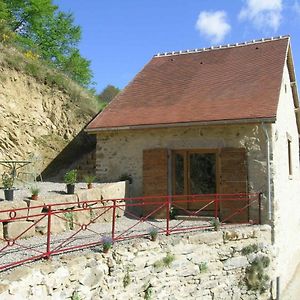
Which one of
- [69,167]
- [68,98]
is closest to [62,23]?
[68,98]

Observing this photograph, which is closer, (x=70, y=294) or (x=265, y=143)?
(x=70, y=294)

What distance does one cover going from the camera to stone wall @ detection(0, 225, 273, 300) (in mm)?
5195

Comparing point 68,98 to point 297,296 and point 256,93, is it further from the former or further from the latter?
point 297,296

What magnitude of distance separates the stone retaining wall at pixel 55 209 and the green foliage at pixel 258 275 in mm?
3754

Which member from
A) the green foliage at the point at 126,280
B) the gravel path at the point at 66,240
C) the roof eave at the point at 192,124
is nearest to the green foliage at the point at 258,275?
the gravel path at the point at 66,240

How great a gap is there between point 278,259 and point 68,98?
9829 mm

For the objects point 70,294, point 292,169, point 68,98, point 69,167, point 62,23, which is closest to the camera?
point 70,294

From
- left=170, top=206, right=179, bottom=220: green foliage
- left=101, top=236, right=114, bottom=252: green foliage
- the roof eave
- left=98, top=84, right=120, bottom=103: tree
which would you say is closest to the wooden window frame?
left=170, top=206, right=179, bottom=220: green foliage

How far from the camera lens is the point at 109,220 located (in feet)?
33.0

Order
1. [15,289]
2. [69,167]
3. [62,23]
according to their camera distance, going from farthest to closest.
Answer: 1. [62,23]
2. [69,167]
3. [15,289]

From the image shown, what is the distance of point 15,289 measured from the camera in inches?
187

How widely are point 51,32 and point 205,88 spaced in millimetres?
17389

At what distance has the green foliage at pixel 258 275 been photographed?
8.73 meters

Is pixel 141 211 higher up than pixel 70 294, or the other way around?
pixel 141 211
